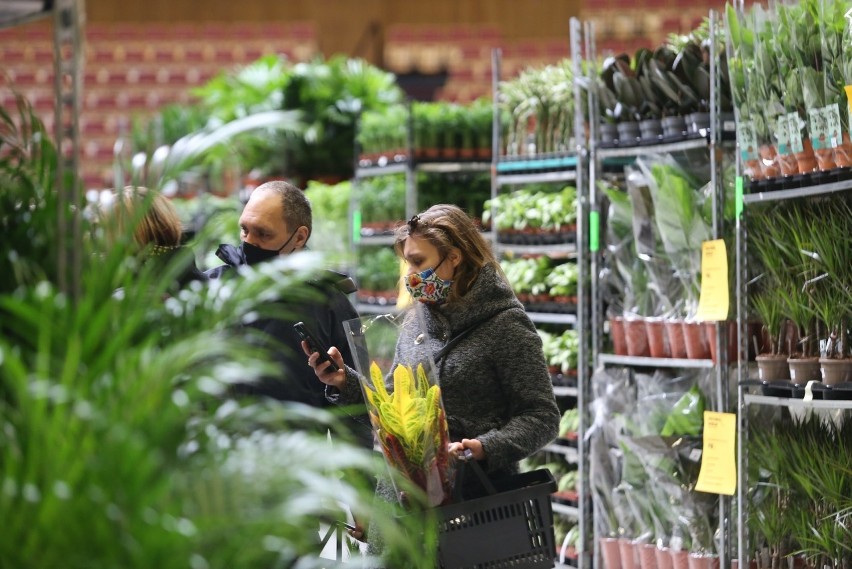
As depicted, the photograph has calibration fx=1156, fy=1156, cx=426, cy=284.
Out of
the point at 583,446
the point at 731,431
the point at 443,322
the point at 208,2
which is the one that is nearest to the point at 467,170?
the point at 583,446

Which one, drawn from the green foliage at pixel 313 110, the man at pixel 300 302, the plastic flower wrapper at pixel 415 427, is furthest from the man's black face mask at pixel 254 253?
the green foliage at pixel 313 110

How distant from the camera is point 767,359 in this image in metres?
3.49

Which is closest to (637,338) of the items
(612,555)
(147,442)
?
(612,555)

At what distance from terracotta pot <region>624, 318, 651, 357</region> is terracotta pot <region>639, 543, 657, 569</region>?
70cm

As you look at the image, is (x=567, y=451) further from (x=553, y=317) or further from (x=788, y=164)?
(x=788, y=164)

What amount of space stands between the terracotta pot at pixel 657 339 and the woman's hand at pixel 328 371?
5.39ft

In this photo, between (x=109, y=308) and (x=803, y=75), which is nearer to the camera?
(x=109, y=308)

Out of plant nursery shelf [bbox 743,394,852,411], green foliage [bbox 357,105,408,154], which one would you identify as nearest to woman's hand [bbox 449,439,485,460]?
plant nursery shelf [bbox 743,394,852,411]

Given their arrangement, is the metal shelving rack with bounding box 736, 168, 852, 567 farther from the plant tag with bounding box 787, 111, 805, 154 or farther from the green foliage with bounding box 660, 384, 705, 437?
the green foliage with bounding box 660, 384, 705, 437

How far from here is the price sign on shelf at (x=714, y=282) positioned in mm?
3725

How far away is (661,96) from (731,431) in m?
1.29

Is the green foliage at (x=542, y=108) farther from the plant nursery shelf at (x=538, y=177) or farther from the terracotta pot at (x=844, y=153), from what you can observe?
the terracotta pot at (x=844, y=153)

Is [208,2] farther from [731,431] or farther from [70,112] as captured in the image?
[70,112]

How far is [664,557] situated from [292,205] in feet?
6.02
